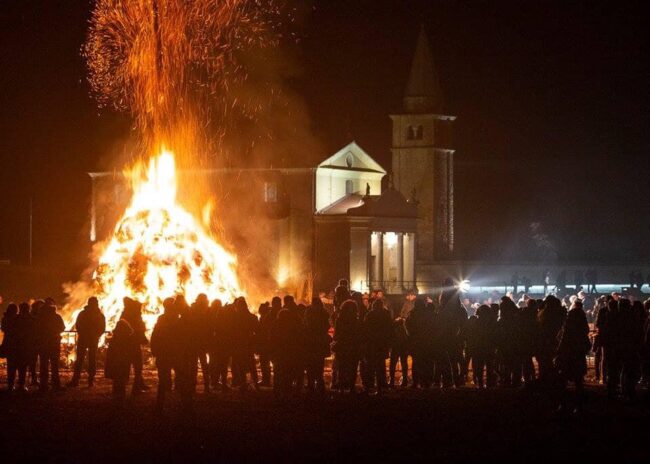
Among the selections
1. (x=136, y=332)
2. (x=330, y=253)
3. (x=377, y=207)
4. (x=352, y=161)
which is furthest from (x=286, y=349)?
(x=352, y=161)

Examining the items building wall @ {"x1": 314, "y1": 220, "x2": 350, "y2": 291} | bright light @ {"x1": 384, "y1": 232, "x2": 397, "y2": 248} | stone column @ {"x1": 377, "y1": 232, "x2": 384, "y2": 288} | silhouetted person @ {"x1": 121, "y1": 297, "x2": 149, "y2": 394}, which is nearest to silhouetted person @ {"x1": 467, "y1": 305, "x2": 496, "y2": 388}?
silhouetted person @ {"x1": 121, "y1": 297, "x2": 149, "y2": 394}

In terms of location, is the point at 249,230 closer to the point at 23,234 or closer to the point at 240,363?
the point at 23,234

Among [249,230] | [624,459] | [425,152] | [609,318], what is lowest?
[624,459]

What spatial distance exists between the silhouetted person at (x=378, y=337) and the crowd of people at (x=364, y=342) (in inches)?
0.7

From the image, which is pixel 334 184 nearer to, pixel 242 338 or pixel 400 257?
pixel 400 257

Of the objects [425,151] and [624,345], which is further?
[425,151]

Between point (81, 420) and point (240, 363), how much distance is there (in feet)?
13.2

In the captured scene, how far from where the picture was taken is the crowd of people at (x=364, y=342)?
1897 centimetres

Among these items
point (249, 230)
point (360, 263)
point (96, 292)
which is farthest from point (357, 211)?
point (96, 292)

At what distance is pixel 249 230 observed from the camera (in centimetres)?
6300

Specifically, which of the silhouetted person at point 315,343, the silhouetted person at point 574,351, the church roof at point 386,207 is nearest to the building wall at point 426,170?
the church roof at point 386,207

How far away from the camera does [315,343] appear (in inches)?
749

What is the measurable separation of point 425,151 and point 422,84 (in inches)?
158

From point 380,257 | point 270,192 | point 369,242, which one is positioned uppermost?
point 270,192
